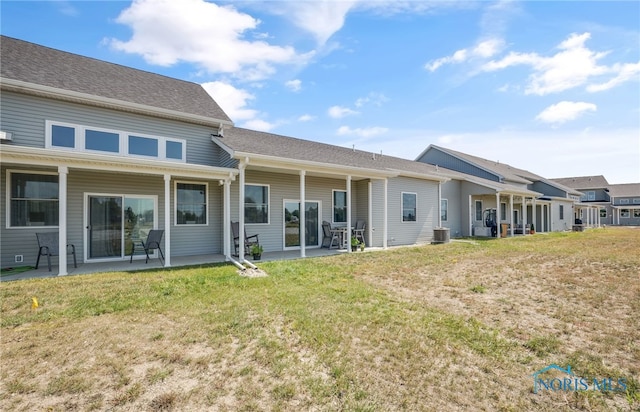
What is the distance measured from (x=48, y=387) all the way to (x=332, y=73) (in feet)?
42.6

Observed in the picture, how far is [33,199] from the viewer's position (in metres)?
7.69

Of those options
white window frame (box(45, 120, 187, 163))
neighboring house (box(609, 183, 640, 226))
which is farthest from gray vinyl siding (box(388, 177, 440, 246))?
neighboring house (box(609, 183, 640, 226))

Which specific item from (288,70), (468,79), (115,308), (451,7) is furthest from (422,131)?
(115,308)

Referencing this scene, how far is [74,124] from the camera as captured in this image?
823 centimetres

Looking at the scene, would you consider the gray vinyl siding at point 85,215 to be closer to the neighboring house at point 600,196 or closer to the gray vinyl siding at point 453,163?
the gray vinyl siding at point 453,163

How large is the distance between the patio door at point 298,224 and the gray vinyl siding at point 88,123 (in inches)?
121

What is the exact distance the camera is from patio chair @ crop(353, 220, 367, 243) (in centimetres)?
1236

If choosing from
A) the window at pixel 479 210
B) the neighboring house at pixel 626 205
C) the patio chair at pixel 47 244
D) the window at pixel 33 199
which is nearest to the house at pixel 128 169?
the window at pixel 33 199

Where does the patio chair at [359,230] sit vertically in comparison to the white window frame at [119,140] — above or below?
below

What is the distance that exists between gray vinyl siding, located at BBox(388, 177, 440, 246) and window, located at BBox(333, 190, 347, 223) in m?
2.30

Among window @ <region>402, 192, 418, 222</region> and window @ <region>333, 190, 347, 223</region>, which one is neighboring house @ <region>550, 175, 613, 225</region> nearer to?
window @ <region>402, 192, 418, 222</region>

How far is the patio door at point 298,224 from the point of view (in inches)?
449

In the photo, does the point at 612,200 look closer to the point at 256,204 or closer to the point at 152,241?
the point at 256,204

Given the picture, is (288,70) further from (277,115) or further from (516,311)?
(516,311)
